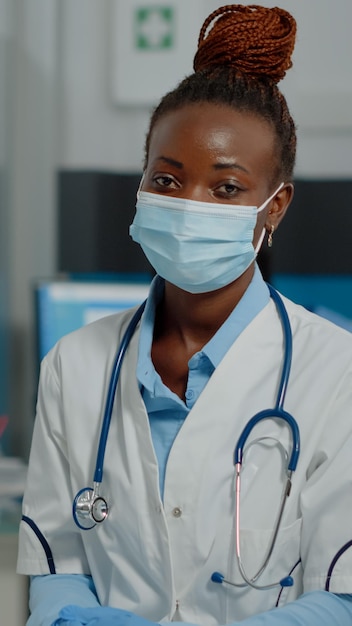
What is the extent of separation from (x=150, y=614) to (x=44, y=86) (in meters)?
1.69

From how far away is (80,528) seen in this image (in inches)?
41.3

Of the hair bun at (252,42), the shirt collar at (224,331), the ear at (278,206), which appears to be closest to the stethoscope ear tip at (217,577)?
the shirt collar at (224,331)

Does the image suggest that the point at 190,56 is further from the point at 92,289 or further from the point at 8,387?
the point at 8,387

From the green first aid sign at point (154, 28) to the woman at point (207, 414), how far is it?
51.6 inches

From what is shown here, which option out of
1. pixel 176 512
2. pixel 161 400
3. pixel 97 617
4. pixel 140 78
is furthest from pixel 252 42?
pixel 140 78

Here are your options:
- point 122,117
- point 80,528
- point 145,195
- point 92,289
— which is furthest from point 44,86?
point 80,528

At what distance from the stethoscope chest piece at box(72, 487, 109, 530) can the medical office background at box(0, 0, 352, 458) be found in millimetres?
1329

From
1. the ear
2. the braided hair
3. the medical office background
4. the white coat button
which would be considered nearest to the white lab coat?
the white coat button

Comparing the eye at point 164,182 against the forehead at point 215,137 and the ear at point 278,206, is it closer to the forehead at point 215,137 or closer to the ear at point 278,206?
the forehead at point 215,137

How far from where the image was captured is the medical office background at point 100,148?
2.35 meters

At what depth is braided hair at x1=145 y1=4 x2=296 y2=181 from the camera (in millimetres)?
1047

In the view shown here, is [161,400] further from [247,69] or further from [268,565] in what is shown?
[247,69]

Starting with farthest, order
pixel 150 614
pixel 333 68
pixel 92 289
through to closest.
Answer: pixel 333 68, pixel 92 289, pixel 150 614

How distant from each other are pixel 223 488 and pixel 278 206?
1.16 feet
